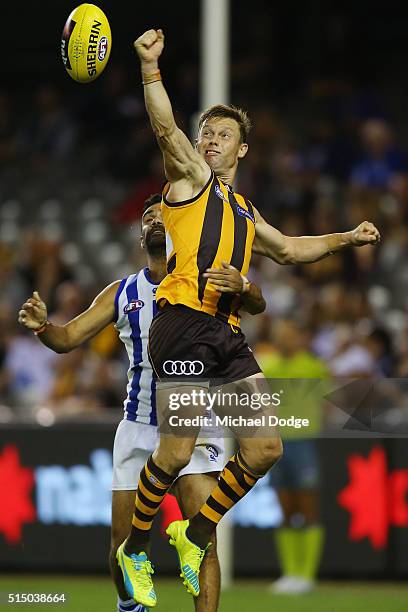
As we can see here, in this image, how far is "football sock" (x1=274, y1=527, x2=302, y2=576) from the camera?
10867mm

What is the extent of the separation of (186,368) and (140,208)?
9677 millimetres

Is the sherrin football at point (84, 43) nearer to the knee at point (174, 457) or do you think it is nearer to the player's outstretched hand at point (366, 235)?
the player's outstretched hand at point (366, 235)

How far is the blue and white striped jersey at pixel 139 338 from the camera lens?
24.2ft

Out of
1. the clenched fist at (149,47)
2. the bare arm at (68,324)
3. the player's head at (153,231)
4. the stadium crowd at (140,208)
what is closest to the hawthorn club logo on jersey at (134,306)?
the bare arm at (68,324)

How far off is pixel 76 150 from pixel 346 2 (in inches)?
169

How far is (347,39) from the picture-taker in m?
18.6

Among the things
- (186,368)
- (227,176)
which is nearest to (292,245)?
(227,176)

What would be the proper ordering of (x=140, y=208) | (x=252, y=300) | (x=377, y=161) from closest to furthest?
(x=252, y=300), (x=377, y=161), (x=140, y=208)

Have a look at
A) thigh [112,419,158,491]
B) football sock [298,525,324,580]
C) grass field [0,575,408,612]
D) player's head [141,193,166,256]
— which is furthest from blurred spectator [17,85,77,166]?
thigh [112,419,158,491]

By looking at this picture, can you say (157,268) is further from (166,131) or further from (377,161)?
(377,161)

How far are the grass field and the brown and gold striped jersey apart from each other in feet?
8.59

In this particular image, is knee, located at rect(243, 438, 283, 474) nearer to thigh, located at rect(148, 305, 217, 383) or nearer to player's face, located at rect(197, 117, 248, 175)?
thigh, located at rect(148, 305, 217, 383)

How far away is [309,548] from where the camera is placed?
1084 centimetres

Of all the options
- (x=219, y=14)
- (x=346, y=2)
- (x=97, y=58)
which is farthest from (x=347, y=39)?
(x=97, y=58)
